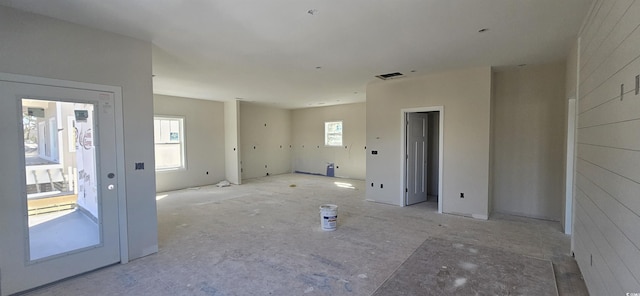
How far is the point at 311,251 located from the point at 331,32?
256 cm

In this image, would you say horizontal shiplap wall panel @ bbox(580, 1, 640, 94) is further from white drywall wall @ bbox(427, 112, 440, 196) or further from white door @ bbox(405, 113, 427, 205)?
white drywall wall @ bbox(427, 112, 440, 196)

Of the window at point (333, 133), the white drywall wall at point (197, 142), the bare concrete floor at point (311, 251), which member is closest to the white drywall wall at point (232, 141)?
the white drywall wall at point (197, 142)

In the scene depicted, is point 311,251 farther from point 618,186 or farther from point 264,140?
point 264,140

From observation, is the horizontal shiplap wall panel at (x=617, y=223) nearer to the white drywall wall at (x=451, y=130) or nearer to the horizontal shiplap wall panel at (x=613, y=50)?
the horizontal shiplap wall panel at (x=613, y=50)

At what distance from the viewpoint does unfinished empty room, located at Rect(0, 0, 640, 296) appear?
7.87ft

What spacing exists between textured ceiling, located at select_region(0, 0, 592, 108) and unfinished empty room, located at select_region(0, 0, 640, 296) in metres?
0.03

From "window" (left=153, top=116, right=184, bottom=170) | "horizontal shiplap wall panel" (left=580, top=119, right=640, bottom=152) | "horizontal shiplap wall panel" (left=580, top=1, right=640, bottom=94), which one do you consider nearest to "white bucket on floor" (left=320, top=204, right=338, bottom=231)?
"horizontal shiplap wall panel" (left=580, top=119, right=640, bottom=152)

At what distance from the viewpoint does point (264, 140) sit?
9.81 metres

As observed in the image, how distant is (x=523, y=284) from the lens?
2564mm

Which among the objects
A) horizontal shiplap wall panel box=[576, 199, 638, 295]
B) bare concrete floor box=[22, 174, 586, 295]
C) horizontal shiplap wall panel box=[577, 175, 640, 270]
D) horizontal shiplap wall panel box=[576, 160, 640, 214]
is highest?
horizontal shiplap wall panel box=[576, 160, 640, 214]

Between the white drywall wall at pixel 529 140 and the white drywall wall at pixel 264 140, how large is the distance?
22.8 ft

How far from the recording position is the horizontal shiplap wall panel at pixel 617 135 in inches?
58.8

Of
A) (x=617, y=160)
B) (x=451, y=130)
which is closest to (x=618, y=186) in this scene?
(x=617, y=160)

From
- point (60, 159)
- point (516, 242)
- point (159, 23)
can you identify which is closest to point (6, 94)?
point (60, 159)
